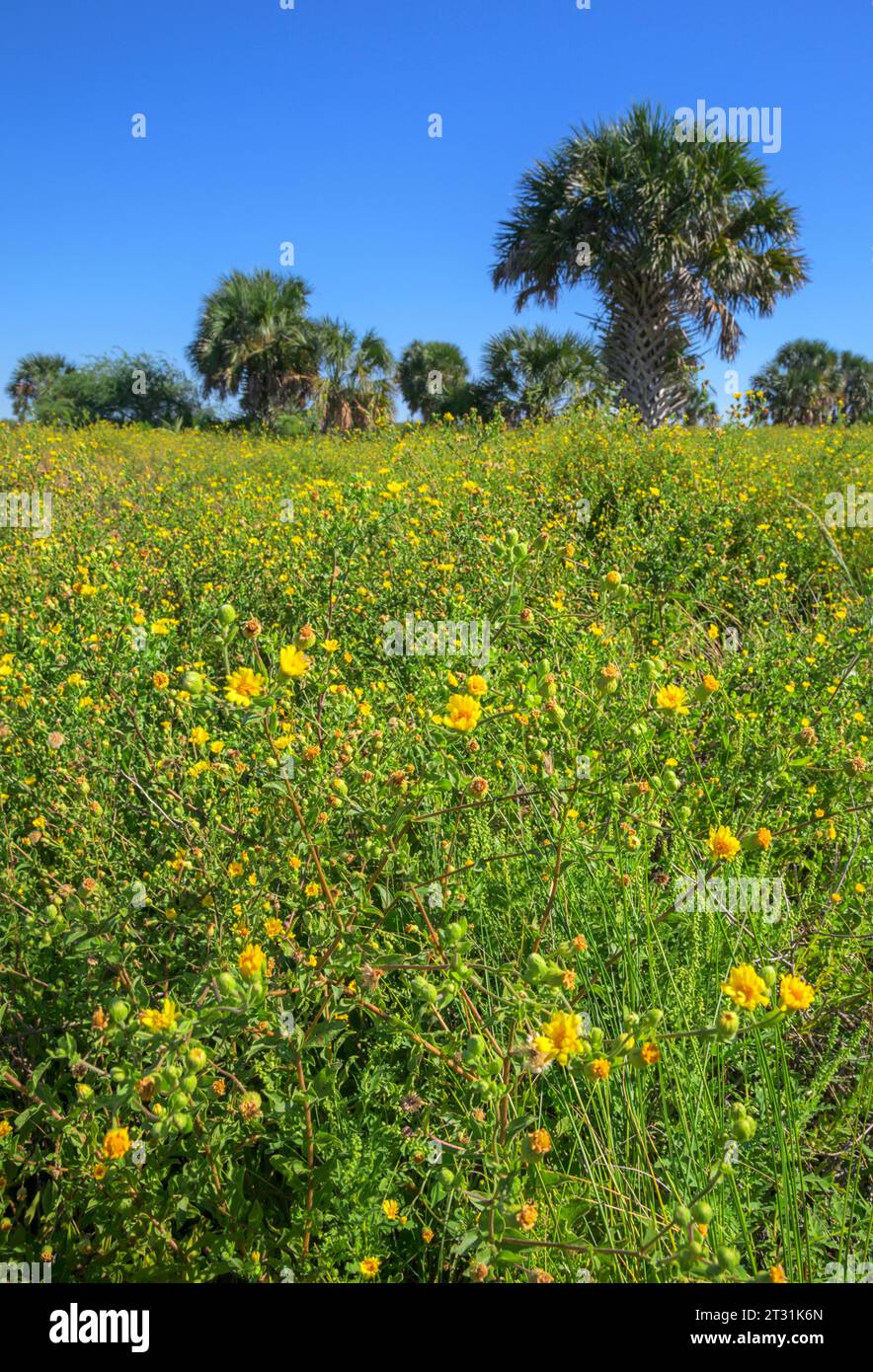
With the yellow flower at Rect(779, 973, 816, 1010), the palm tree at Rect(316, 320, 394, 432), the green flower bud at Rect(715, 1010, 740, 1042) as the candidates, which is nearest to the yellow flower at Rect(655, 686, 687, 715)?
the yellow flower at Rect(779, 973, 816, 1010)

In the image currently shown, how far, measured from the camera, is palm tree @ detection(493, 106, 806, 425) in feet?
39.3

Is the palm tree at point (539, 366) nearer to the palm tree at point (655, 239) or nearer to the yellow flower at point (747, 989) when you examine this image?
the palm tree at point (655, 239)

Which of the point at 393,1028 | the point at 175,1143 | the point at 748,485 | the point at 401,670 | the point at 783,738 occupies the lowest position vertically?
the point at 175,1143

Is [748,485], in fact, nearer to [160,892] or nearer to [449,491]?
[449,491]

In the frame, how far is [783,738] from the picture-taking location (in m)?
2.37

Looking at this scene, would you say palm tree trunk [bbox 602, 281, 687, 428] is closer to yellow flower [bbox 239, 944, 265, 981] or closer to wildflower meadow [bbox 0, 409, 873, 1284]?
wildflower meadow [bbox 0, 409, 873, 1284]

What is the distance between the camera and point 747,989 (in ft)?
3.60

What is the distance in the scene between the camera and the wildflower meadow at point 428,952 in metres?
1.19

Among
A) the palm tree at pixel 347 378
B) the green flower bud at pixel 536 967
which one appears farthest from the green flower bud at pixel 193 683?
the palm tree at pixel 347 378

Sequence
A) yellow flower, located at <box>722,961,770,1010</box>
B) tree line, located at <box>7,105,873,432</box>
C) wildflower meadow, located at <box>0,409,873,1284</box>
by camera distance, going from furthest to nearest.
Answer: tree line, located at <box>7,105,873,432</box>
wildflower meadow, located at <box>0,409,873,1284</box>
yellow flower, located at <box>722,961,770,1010</box>
